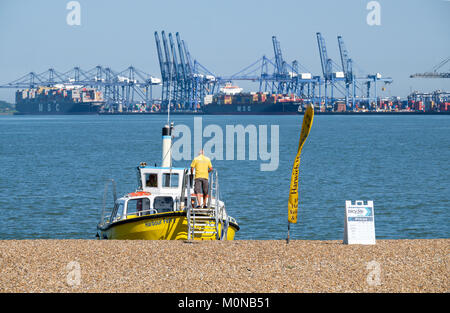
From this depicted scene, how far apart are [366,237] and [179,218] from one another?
506 centimetres

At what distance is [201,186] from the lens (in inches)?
783

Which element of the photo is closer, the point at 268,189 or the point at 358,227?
the point at 358,227

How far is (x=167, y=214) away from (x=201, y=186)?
1.28 metres

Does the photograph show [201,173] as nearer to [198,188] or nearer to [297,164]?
[198,188]

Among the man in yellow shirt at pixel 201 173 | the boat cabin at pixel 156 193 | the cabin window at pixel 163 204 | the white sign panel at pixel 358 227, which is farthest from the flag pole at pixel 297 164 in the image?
the cabin window at pixel 163 204

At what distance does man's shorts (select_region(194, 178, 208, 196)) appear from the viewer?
19797 millimetres

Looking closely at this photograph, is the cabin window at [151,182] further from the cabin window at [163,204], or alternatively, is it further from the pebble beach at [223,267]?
the pebble beach at [223,267]

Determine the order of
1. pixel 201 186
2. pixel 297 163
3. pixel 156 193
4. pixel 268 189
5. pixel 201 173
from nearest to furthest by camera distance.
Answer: pixel 297 163 < pixel 201 173 < pixel 201 186 < pixel 156 193 < pixel 268 189

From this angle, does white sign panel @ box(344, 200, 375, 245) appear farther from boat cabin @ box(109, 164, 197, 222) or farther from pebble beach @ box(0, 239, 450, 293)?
boat cabin @ box(109, 164, 197, 222)

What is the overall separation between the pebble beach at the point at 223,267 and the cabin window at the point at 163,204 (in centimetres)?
342

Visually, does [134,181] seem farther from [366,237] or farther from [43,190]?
[366,237]

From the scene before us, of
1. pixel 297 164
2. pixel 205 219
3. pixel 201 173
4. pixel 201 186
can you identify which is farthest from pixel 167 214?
pixel 297 164

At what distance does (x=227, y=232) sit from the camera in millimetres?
20625
